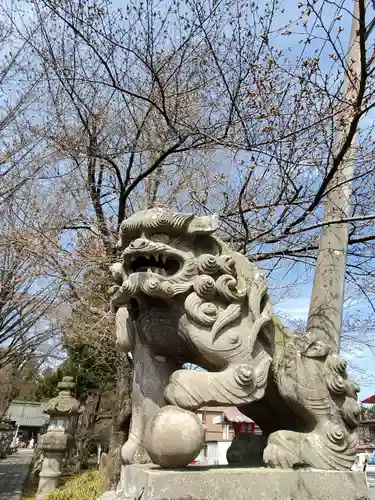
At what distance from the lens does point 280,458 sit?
231cm

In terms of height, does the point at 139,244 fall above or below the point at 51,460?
above

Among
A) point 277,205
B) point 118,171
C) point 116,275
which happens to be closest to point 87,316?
point 118,171

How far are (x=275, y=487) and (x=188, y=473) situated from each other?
46cm

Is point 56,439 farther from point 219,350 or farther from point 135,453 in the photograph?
point 219,350

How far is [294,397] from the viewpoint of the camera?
2520 mm

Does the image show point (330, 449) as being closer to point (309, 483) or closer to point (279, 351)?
point (309, 483)

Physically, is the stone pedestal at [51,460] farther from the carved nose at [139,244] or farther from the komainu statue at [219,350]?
the carved nose at [139,244]

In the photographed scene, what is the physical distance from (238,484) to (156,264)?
126 cm

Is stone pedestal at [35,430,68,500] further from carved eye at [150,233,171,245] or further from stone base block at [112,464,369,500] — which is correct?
carved eye at [150,233,171,245]

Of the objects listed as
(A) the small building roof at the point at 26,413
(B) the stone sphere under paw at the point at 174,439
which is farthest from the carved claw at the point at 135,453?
(A) the small building roof at the point at 26,413

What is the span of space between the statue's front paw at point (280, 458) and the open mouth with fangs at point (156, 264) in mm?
1124

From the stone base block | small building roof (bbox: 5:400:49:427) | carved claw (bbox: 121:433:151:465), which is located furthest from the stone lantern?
small building roof (bbox: 5:400:49:427)

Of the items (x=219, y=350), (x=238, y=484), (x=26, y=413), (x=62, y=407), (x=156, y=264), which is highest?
(x=26, y=413)

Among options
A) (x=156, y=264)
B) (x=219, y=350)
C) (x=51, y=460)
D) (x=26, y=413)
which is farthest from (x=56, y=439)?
(x=26, y=413)
